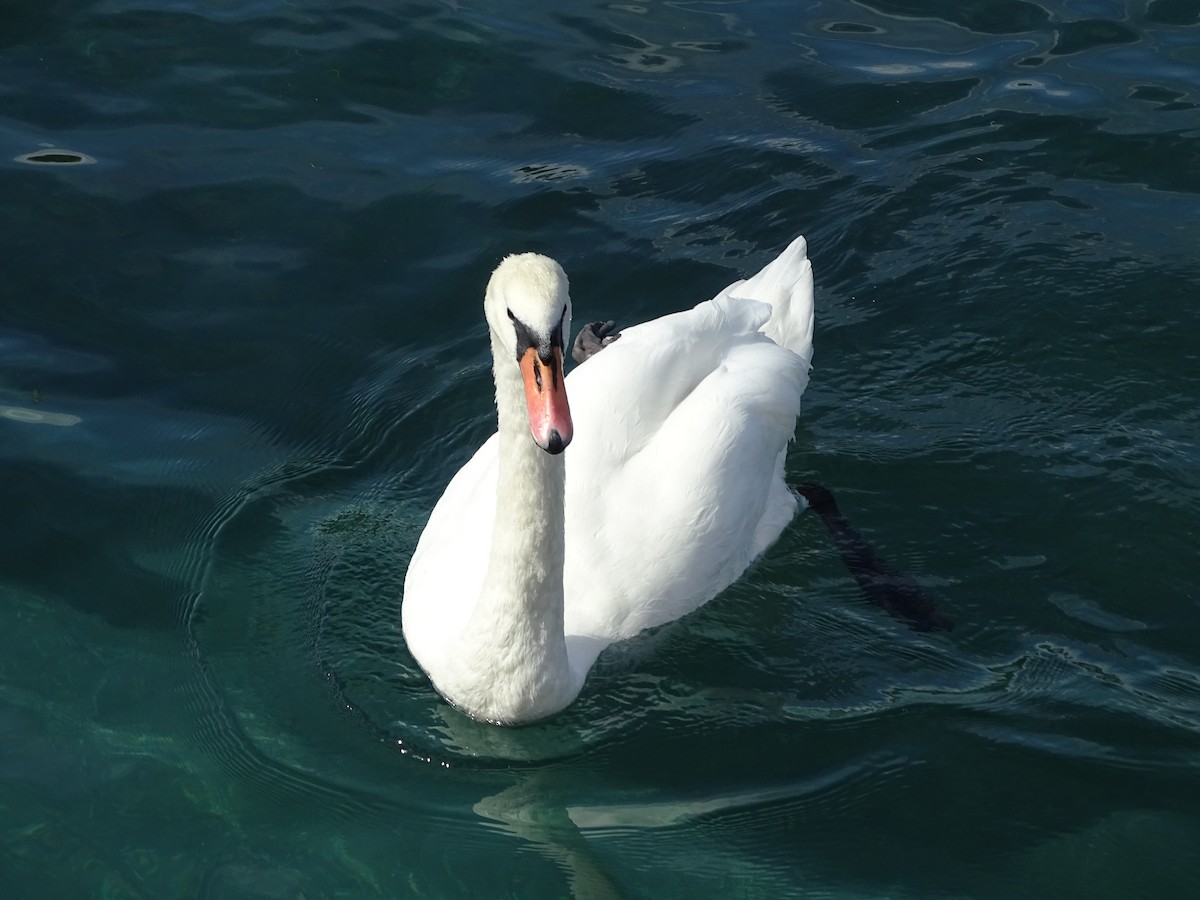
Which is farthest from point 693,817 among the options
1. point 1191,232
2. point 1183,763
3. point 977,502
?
point 1191,232

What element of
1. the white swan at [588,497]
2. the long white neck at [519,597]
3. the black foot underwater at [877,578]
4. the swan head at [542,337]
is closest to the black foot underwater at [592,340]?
the white swan at [588,497]

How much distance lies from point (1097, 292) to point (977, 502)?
195cm

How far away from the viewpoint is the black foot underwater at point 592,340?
324 inches

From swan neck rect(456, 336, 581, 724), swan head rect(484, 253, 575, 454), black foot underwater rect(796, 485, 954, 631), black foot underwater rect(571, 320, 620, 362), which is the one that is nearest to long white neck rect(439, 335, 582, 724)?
swan neck rect(456, 336, 581, 724)

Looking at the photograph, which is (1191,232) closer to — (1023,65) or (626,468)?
(1023,65)

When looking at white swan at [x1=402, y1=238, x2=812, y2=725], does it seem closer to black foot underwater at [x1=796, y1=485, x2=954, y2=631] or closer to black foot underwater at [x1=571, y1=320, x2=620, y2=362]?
black foot underwater at [x1=796, y1=485, x2=954, y2=631]

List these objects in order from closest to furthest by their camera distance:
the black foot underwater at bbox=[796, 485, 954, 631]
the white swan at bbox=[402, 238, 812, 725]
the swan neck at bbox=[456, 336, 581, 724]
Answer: the white swan at bbox=[402, 238, 812, 725], the swan neck at bbox=[456, 336, 581, 724], the black foot underwater at bbox=[796, 485, 954, 631]

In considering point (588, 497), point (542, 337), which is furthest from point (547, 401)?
point (588, 497)

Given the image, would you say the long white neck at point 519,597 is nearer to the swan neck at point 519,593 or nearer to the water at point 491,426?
the swan neck at point 519,593

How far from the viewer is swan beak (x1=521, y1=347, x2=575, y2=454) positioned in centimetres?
498

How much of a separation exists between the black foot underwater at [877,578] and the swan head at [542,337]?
246 cm

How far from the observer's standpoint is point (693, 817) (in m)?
5.76

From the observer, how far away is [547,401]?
5.02 m

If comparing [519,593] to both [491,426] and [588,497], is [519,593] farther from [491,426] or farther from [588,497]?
[491,426]
